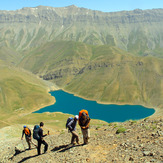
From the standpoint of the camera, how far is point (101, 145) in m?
17.1

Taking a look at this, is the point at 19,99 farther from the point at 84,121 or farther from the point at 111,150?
the point at 111,150

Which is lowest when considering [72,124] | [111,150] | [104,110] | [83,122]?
[104,110]

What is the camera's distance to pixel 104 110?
157 m

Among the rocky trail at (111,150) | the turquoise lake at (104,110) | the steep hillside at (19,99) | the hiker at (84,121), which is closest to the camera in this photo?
the rocky trail at (111,150)

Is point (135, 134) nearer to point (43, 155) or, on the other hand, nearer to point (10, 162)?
point (43, 155)

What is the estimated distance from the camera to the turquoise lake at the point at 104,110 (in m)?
136

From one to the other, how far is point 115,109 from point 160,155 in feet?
492

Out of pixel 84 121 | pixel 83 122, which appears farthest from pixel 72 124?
pixel 84 121

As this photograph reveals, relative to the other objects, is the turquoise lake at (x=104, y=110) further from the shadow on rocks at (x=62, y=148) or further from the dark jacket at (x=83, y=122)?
the dark jacket at (x=83, y=122)

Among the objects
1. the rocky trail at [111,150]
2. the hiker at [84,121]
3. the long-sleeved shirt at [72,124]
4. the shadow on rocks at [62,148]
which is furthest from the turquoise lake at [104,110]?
the hiker at [84,121]

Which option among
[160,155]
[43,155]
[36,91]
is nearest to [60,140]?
[43,155]

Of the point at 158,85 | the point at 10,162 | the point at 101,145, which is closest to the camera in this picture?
the point at 101,145

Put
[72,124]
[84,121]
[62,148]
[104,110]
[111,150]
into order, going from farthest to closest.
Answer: [104,110], [62,148], [72,124], [84,121], [111,150]

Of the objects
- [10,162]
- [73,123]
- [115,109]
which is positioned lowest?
[115,109]
